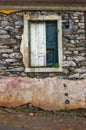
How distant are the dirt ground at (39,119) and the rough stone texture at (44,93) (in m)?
0.18

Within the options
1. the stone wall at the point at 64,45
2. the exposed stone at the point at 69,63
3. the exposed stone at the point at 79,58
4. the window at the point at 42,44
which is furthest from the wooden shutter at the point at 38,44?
the exposed stone at the point at 79,58

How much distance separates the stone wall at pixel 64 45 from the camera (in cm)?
1059

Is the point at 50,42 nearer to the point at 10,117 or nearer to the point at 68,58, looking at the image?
the point at 68,58

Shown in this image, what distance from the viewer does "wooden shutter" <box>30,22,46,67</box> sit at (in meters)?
10.8

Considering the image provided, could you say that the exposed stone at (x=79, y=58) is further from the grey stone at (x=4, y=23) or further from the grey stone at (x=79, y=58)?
the grey stone at (x=4, y=23)

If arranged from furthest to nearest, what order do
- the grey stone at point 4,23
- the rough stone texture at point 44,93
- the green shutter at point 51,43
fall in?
1. the green shutter at point 51,43
2. the grey stone at point 4,23
3. the rough stone texture at point 44,93

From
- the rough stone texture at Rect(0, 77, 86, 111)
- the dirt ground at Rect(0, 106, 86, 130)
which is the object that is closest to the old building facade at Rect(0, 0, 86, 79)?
the rough stone texture at Rect(0, 77, 86, 111)

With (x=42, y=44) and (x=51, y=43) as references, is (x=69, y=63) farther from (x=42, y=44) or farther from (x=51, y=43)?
(x=42, y=44)

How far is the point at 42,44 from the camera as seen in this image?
1085 centimetres

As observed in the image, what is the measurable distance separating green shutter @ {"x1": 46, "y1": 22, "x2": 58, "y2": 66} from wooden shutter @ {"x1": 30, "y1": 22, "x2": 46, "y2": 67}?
114 millimetres

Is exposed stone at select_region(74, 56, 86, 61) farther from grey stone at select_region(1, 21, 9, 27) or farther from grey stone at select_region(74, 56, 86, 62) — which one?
grey stone at select_region(1, 21, 9, 27)

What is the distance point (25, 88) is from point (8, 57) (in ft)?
3.32

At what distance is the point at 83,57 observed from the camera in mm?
10648

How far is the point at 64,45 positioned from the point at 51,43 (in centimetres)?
43
